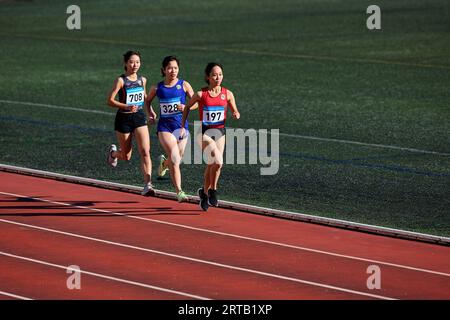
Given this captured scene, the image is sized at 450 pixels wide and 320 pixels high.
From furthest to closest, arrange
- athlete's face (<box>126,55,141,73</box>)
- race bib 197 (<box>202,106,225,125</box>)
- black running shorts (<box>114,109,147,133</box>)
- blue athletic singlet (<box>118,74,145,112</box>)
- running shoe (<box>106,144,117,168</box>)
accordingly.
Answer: running shoe (<box>106,144,117,168</box>) → black running shorts (<box>114,109,147,133</box>) → blue athletic singlet (<box>118,74,145,112</box>) → athlete's face (<box>126,55,141,73</box>) → race bib 197 (<box>202,106,225,125</box>)

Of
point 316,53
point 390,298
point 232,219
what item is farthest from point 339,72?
point 390,298

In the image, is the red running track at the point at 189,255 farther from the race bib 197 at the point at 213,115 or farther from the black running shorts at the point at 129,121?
the race bib 197 at the point at 213,115

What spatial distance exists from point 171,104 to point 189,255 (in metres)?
2.95

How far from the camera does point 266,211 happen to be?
614 inches

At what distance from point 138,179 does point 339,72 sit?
38.9ft

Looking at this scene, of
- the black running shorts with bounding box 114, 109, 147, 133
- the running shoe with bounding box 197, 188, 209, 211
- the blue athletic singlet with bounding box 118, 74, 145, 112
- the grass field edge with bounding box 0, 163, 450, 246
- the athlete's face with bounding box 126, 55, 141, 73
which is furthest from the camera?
the black running shorts with bounding box 114, 109, 147, 133

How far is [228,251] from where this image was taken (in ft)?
44.8

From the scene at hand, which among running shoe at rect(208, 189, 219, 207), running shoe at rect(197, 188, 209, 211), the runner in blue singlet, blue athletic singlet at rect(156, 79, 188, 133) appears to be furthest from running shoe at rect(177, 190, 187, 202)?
blue athletic singlet at rect(156, 79, 188, 133)

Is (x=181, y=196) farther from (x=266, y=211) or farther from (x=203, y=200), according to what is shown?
(x=266, y=211)

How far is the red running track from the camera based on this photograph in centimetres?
1212

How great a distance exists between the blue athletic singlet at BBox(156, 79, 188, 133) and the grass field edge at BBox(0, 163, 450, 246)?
1.14 metres

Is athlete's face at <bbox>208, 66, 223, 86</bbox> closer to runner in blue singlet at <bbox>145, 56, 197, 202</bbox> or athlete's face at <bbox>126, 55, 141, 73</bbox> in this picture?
runner in blue singlet at <bbox>145, 56, 197, 202</bbox>

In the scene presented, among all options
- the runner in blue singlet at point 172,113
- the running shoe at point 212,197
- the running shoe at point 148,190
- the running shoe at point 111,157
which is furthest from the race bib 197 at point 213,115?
the running shoe at point 111,157

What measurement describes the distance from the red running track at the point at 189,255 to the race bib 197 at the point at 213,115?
122 cm
